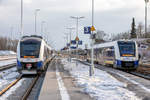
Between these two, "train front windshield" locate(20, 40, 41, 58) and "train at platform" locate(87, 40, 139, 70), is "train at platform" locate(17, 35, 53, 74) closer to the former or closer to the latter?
"train front windshield" locate(20, 40, 41, 58)

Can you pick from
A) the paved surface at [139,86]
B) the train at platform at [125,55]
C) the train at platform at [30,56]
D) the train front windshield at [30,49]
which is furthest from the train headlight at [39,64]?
the train at platform at [125,55]

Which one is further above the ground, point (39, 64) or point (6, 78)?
point (39, 64)

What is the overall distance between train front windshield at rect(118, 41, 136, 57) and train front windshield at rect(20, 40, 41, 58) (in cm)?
888

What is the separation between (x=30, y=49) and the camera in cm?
1800

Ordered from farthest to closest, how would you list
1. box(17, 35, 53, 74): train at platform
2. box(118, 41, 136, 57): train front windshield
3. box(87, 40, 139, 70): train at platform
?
box(118, 41, 136, 57): train front windshield < box(87, 40, 139, 70): train at platform < box(17, 35, 53, 74): train at platform

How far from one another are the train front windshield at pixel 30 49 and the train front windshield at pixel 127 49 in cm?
888

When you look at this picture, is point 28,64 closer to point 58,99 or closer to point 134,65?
point 58,99

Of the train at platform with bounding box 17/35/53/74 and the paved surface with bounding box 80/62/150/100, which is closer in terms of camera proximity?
the paved surface with bounding box 80/62/150/100

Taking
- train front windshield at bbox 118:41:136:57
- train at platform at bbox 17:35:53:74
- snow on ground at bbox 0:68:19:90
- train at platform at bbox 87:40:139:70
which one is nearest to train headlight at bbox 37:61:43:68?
train at platform at bbox 17:35:53:74

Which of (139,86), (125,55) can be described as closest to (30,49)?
(139,86)

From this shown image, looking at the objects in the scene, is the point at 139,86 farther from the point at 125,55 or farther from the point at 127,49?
the point at 127,49

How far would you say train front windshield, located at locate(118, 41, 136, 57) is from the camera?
2249 centimetres

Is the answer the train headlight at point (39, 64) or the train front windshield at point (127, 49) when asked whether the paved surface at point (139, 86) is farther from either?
the train front windshield at point (127, 49)

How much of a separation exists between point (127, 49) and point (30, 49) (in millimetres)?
10176
